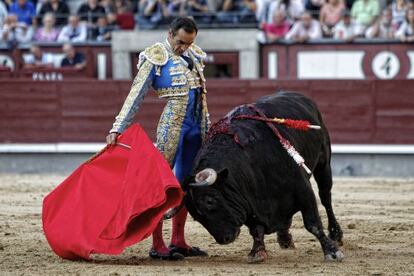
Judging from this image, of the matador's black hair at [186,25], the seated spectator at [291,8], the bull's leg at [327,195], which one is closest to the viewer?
the matador's black hair at [186,25]

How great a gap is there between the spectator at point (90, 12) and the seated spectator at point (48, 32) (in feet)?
1.21

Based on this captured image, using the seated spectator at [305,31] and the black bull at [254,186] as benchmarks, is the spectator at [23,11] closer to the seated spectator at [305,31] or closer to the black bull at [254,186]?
the seated spectator at [305,31]

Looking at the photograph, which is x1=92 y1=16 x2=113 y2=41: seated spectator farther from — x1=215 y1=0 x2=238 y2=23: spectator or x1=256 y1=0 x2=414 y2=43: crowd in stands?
x1=256 y1=0 x2=414 y2=43: crowd in stands

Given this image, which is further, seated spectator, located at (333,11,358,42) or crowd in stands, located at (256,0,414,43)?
seated spectator, located at (333,11,358,42)

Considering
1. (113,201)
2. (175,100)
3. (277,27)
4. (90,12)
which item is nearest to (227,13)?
(277,27)

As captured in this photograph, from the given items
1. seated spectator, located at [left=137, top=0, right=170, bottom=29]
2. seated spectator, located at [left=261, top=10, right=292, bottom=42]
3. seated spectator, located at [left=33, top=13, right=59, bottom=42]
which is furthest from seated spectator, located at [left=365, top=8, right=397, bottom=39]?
seated spectator, located at [left=33, top=13, right=59, bottom=42]

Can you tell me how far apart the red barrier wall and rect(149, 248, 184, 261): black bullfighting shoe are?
20.2 ft

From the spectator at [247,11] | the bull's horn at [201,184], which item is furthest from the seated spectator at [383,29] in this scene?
the bull's horn at [201,184]

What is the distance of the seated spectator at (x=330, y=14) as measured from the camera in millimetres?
12502

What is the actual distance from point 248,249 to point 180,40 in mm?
1360

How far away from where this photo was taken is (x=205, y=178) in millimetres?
5371

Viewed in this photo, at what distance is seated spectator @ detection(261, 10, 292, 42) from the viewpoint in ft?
41.8

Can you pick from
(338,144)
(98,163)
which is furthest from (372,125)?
(98,163)

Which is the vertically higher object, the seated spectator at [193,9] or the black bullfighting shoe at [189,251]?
the seated spectator at [193,9]
